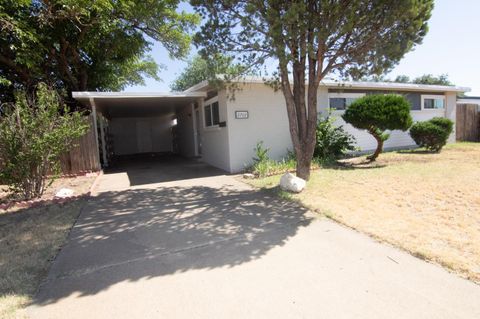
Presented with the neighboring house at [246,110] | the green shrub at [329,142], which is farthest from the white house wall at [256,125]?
the green shrub at [329,142]

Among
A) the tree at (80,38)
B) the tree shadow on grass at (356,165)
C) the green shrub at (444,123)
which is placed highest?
the tree at (80,38)

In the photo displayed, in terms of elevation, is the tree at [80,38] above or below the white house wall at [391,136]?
above

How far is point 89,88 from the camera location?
1439cm

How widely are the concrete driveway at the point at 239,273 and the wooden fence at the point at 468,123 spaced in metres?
14.8

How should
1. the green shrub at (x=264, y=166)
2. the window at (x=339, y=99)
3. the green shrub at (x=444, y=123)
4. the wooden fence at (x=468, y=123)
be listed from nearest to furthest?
the green shrub at (x=264, y=166) → the green shrub at (x=444, y=123) → the window at (x=339, y=99) → the wooden fence at (x=468, y=123)

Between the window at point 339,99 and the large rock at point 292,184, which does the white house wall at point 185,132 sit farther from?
the large rock at point 292,184

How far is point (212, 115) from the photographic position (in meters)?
10.9

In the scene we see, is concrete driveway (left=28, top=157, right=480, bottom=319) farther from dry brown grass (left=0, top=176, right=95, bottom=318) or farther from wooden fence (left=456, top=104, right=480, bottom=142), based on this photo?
wooden fence (left=456, top=104, right=480, bottom=142)

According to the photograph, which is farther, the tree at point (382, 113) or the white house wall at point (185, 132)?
the white house wall at point (185, 132)

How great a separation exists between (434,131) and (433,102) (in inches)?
160

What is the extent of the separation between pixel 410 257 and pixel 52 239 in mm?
4626

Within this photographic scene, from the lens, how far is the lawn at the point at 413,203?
352 cm

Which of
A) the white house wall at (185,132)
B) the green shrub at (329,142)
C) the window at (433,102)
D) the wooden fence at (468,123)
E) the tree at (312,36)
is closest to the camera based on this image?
the tree at (312,36)

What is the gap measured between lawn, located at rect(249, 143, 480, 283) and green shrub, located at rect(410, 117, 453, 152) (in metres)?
1.95
